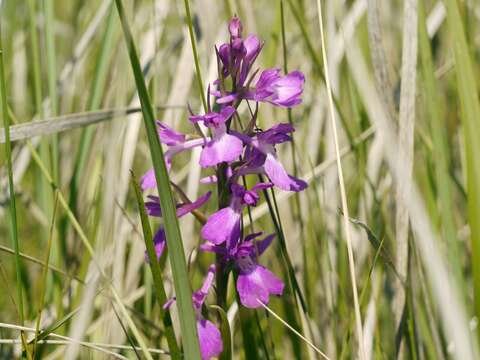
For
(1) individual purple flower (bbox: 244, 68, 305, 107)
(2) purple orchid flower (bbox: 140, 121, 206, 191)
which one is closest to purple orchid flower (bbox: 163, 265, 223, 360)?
(2) purple orchid flower (bbox: 140, 121, 206, 191)

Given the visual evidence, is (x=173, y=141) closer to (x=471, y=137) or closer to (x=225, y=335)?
(x=225, y=335)

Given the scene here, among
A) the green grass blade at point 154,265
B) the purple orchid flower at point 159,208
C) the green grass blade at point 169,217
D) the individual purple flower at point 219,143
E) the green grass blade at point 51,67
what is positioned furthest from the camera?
the green grass blade at point 51,67

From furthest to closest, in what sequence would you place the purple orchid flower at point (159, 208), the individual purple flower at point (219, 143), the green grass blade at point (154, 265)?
the purple orchid flower at point (159, 208) → the individual purple flower at point (219, 143) → the green grass blade at point (154, 265)

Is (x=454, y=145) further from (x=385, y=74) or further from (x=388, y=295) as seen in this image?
(x=385, y=74)

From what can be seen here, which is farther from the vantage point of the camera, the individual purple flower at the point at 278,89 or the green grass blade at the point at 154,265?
the individual purple flower at the point at 278,89

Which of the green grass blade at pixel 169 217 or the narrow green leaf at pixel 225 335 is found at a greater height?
the green grass blade at pixel 169 217

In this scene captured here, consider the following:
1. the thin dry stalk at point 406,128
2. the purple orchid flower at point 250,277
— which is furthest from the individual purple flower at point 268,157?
the thin dry stalk at point 406,128

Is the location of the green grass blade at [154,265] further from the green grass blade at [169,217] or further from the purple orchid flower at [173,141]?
the purple orchid flower at [173,141]

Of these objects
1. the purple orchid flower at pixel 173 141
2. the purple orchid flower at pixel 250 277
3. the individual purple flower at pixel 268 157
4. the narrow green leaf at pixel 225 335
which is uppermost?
the purple orchid flower at pixel 173 141
